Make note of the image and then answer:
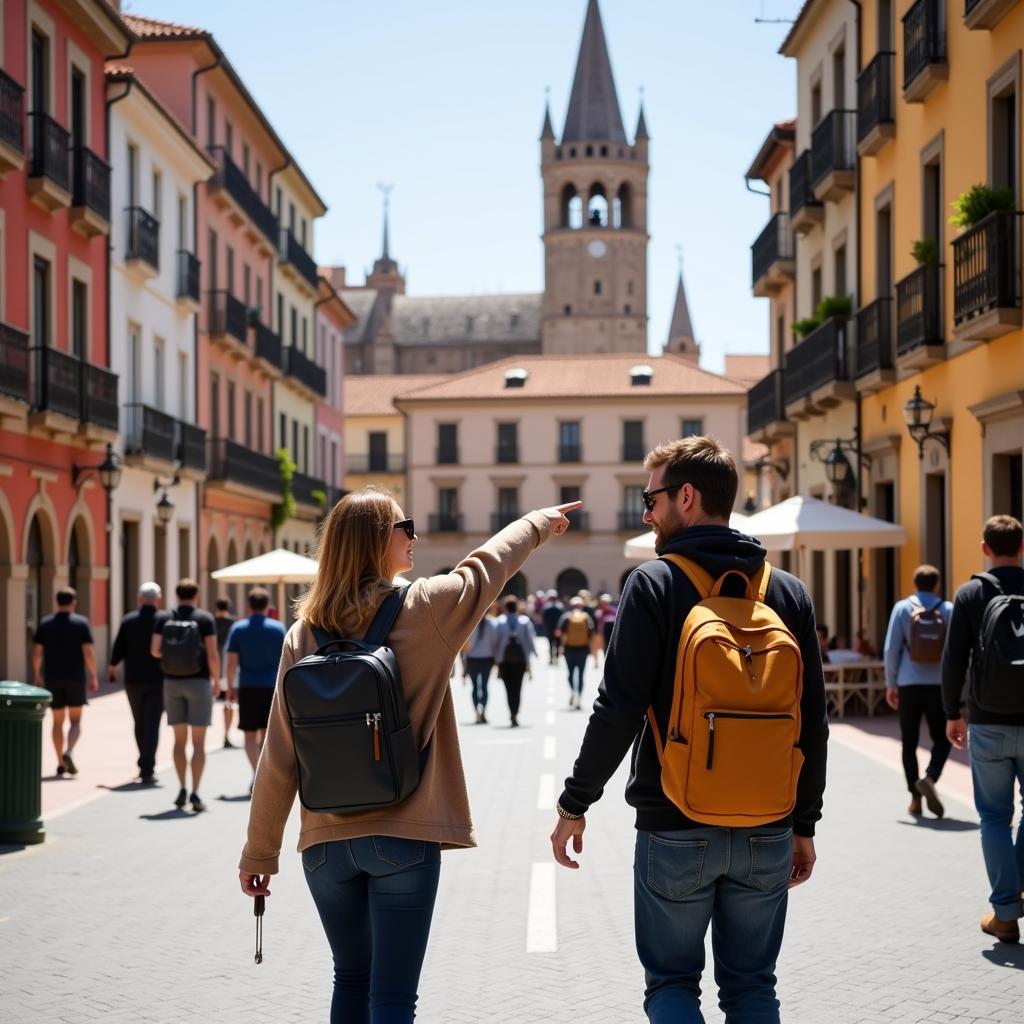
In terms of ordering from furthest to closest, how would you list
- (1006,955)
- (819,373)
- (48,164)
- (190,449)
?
1. (190,449)
2. (819,373)
3. (48,164)
4. (1006,955)

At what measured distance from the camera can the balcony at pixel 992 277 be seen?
675 inches

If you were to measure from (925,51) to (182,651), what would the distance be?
12559mm

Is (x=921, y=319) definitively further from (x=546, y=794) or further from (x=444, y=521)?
(x=444, y=521)

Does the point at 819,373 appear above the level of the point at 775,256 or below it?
below

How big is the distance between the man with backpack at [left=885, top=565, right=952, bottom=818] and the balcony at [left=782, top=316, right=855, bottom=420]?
46.6 feet

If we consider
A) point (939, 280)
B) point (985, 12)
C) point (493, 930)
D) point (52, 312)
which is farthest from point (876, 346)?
point (493, 930)

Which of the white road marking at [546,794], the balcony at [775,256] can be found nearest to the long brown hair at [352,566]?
the white road marking at [546,794]

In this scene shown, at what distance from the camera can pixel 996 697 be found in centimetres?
752

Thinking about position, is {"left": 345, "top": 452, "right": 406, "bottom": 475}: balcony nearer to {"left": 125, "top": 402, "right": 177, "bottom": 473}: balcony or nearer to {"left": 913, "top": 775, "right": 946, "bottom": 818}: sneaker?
{"left": 125, "top": 402, "right": 177, "bottom": 473}: balcony

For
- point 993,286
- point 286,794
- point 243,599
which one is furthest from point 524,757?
point 243,599

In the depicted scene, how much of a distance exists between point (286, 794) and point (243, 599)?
40.8 meters

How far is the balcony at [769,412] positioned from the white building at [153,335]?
11.7 m

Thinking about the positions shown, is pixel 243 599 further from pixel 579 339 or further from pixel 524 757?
pixel 579 339

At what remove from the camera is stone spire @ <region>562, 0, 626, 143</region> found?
358ft
